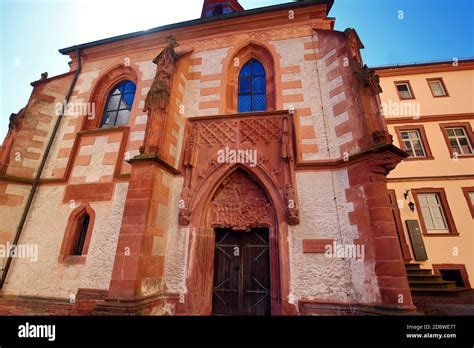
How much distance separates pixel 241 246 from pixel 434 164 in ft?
37.2

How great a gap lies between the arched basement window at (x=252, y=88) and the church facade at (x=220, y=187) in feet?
0.16

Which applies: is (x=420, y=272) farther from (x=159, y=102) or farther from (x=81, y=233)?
(x=81, y=233)

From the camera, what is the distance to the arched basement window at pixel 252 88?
6.49 m

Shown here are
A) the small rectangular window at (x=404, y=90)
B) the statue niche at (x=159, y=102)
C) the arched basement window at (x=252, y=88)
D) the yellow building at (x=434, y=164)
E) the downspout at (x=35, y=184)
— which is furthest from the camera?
the small rectangular window at (x=404, y=90)

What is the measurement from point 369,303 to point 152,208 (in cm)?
449

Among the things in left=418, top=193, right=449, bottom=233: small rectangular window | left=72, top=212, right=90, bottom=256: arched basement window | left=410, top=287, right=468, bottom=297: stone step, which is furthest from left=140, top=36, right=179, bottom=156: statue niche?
left=418, top=193, right=449, bottom=233: small rectangular window

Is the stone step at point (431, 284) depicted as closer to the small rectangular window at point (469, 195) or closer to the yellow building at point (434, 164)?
the yellow building at point (434, 164)

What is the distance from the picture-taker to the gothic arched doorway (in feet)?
15.3

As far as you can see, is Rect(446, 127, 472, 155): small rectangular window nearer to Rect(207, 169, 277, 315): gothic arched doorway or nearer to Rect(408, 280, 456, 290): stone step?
Rect(408, 280, 456, 290): stone step

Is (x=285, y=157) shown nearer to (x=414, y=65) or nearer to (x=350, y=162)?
(x=350, y=162)

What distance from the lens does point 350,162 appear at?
4.63 metres

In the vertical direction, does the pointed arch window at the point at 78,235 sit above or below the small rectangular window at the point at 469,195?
below

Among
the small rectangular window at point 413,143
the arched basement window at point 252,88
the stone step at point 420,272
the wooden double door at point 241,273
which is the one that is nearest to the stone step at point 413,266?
the stone step at point 420,272
